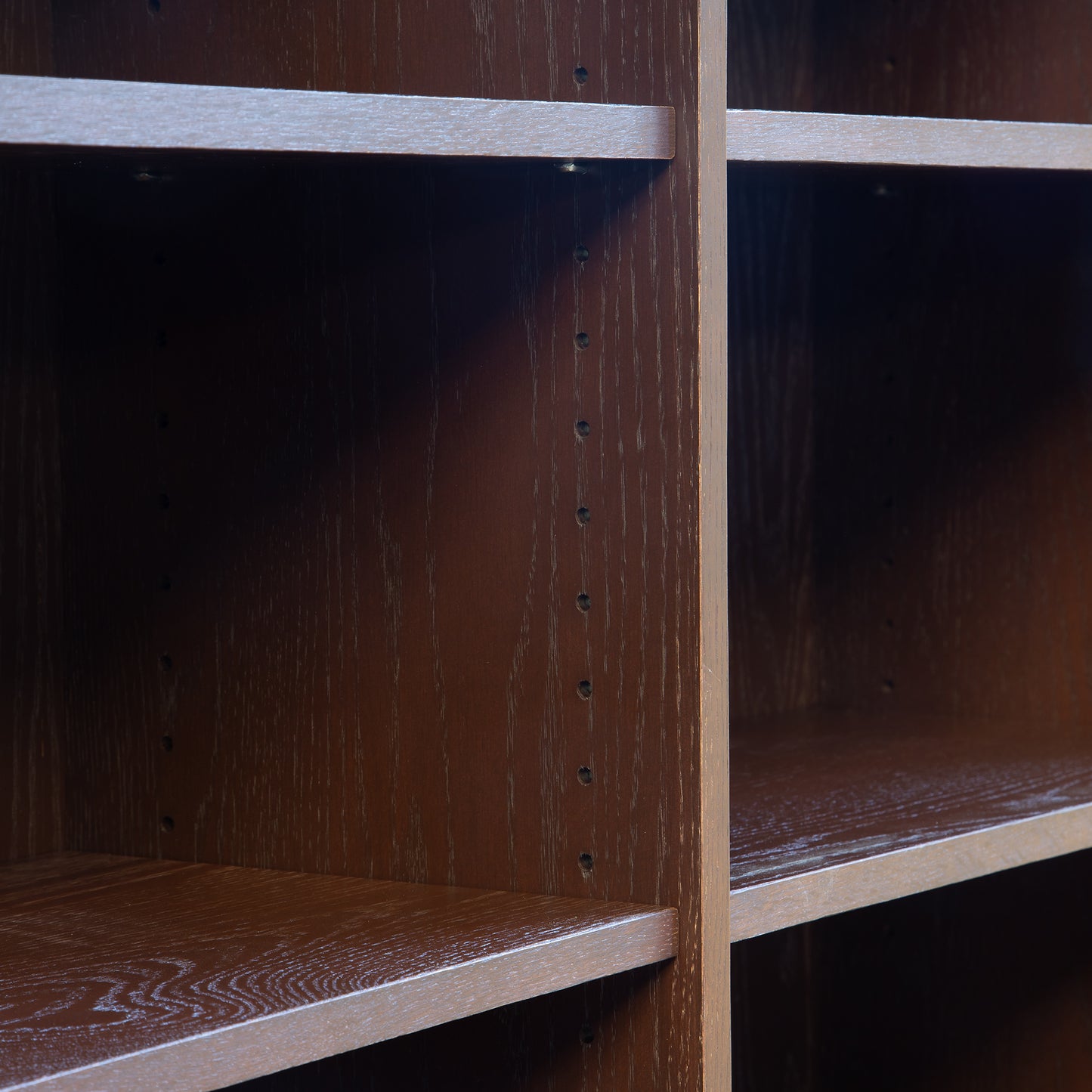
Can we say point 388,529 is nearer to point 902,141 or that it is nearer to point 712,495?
point 712,495

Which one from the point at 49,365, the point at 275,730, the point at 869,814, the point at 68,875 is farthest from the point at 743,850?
the point at 49,365

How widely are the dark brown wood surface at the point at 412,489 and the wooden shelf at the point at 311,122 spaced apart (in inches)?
1.4

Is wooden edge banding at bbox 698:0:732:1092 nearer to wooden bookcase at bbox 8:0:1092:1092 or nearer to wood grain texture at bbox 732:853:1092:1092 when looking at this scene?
wooden bookcase at bbox 8:0:1092:1092

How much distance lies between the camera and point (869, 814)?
3.00 ft

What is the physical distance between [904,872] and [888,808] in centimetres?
12

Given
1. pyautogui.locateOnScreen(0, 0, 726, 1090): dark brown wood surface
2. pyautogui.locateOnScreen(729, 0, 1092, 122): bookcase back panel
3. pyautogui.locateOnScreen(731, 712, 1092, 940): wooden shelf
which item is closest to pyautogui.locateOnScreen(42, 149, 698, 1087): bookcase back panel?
pyautogui.locateOnScreen(0, 0, 726, 1090): dark brown wood surface

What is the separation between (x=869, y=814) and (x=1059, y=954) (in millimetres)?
336

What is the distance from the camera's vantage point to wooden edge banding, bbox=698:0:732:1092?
0.69 m

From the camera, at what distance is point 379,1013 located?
609 mm

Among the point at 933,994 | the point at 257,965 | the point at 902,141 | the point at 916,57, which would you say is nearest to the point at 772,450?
the point at 916,57

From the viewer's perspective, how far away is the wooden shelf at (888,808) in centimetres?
78

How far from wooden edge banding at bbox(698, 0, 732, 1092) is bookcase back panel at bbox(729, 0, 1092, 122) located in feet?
1.63

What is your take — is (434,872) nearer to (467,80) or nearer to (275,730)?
(275,730)

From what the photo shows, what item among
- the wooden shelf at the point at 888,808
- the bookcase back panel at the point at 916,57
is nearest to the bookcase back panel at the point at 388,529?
the wooden shelf at the point at 888,808
